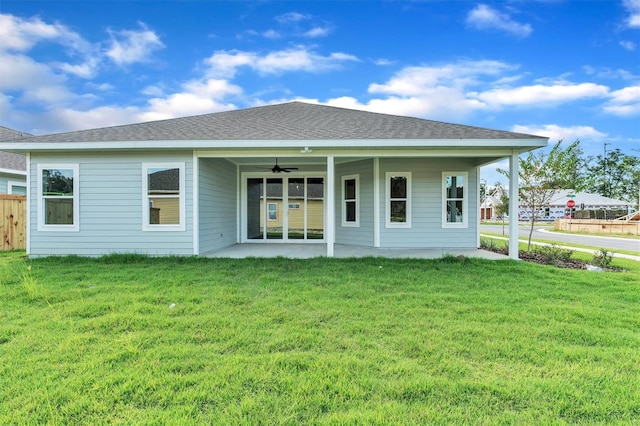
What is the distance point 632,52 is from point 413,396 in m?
20.0

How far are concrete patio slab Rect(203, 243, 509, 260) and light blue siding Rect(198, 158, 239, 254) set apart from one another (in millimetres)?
419

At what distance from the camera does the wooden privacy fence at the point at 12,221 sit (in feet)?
33.5

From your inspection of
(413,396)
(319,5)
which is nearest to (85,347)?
(413,396)

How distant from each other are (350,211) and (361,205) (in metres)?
0.53

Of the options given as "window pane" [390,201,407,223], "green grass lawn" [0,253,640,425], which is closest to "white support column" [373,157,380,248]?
"window pane" [390,201,407,223]

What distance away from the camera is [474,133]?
8.12m

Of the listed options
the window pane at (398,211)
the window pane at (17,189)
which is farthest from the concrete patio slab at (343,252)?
the window pane at (17,189)

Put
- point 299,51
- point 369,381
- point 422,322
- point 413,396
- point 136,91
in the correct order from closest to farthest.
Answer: point 413,396 < point 369,381 < point 422,322 < point 299,51 < point 136,91

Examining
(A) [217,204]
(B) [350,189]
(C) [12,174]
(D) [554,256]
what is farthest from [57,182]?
(D) [554,256]

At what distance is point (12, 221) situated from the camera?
10.5 metres

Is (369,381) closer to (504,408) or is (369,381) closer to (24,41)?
(504,408)

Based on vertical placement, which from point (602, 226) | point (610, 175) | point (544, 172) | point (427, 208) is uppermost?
point (610, 175)

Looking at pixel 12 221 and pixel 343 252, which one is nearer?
pixel 343 252

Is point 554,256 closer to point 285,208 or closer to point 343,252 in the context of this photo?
point 343,252
